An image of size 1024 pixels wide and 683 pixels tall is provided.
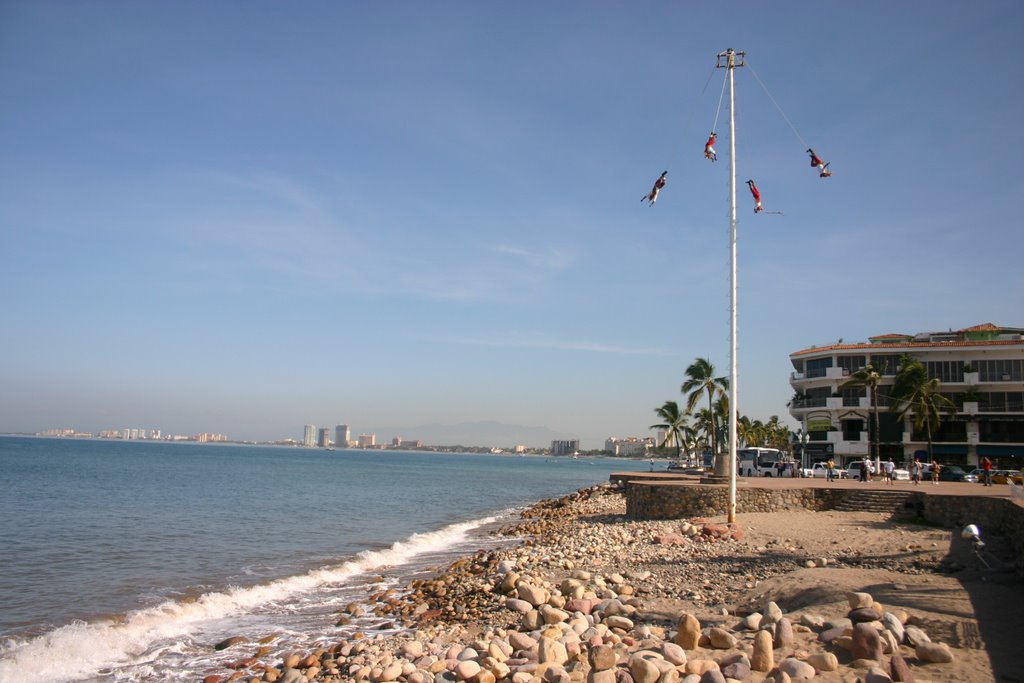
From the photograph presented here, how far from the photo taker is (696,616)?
11305 millimetres

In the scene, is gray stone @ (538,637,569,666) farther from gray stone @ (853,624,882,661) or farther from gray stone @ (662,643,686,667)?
gray stone @ (853,624,882,661)

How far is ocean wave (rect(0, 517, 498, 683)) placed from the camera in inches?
467

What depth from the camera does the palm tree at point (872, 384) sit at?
1769 inches

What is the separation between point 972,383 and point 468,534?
128 feet

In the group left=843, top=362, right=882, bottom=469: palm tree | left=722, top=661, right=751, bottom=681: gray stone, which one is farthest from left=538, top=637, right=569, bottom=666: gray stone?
left=843, top=362, right=882, bottom=469: palm tree

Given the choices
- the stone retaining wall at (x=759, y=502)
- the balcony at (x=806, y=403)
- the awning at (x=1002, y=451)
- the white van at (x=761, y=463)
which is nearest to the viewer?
the stone retaining wall at (x=759, y=502)

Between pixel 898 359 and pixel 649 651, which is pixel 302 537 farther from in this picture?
pixel 898 359

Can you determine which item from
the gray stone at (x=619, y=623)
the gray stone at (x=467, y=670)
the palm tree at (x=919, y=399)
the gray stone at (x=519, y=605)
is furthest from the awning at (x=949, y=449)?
the gray stone at (x=467, y=670)

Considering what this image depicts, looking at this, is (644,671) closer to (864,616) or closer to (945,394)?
(864,616)

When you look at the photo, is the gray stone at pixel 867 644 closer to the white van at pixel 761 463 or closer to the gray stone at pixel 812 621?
the gray stone at pixel 812 621

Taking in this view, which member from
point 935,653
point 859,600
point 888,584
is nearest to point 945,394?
point 888,584

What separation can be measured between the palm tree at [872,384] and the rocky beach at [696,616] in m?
28.2

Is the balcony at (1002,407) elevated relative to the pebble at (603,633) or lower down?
elevated

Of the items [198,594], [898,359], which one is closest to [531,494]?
[898,359]
